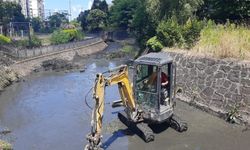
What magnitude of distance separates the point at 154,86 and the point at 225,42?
203 inches

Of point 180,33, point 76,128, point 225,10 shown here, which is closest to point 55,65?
point 180,33

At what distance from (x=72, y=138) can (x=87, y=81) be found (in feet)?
45.5

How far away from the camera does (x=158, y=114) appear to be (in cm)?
1245

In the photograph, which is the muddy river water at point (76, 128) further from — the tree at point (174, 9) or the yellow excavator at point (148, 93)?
the tree at point (174, 9)

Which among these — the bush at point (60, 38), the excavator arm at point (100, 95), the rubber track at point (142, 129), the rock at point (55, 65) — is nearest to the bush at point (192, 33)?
the rubber track at point (142, 129)

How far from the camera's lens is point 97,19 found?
264ft

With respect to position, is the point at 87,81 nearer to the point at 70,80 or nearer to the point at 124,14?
the point at 70,80

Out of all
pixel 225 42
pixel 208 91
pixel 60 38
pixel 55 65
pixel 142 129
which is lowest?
pixel 142 129

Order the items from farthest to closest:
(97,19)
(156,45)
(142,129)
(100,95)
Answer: (97,19) → (156,45) → (142,129) → (100,95)

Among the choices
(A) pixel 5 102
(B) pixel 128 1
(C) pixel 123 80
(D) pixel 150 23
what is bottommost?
(A) pixel 5 102

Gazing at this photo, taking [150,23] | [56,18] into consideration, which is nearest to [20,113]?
[150,23]

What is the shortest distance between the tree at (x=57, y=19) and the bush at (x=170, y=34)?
96095mm

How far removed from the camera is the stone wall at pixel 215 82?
13.9m

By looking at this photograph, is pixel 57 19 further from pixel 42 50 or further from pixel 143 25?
pixel 143 25
